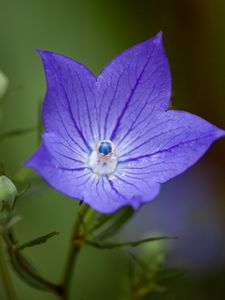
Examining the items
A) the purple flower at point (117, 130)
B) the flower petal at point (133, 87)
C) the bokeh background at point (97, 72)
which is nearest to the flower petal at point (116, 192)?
the purple flower at point (117, 130)

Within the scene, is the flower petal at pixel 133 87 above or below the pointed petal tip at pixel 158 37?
below

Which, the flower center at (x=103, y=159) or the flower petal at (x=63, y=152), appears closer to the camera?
the flower petal at (x=63, y=152)

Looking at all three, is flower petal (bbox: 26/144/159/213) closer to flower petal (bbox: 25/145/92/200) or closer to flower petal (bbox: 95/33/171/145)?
flower petal (bbox: 25/145/92/200)

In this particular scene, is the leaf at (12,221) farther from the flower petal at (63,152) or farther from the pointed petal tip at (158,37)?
the pointed petal tip at (158,37)

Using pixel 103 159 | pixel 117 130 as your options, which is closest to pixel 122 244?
pixel 103 159

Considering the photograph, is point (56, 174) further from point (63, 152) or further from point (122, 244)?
point (122, 244)

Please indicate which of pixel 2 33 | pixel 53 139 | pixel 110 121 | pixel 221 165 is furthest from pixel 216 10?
pixel 53 139

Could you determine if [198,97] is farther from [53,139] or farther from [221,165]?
[53,139]

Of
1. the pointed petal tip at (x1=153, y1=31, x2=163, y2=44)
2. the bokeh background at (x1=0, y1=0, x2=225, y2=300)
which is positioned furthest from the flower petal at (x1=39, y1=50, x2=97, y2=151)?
the bokeh background at (x1=0, y1=0, x2=225, y2=300)
